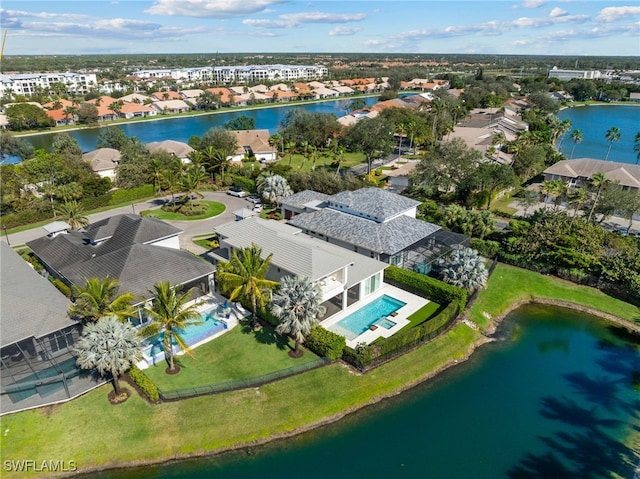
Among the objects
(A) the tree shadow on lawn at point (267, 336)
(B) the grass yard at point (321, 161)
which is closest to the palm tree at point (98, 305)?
(A) the tree shadow on lawn at point (267, 336)

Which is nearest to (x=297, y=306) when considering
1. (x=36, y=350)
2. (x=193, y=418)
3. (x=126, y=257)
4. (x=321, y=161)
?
(x=193, y=418)

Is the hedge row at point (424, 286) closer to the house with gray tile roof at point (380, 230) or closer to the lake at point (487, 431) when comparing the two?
the house with gray tile roof at point (380, 230)

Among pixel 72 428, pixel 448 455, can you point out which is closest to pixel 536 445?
pixel 448 455

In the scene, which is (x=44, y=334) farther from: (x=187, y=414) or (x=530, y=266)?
(x=530, y=266)

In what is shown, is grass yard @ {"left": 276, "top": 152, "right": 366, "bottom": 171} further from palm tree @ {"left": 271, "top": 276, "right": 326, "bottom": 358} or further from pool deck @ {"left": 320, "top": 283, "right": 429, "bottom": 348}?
palm tree @ {"left": 271, "top": 276, "right": 326, "bottom": 358}

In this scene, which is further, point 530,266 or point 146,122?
point 146,122
